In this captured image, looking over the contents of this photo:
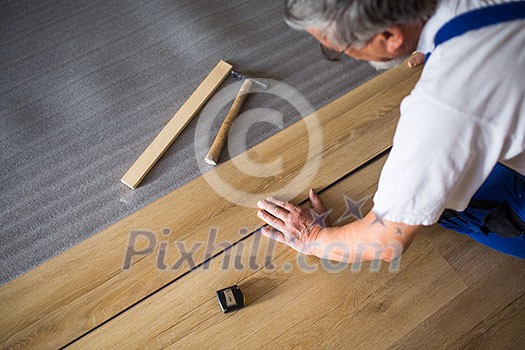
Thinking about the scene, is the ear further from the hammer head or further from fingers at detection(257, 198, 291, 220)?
the hammer head

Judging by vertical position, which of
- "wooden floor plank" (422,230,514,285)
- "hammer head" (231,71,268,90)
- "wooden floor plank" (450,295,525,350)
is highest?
"hammer head" (231,71,268,90)

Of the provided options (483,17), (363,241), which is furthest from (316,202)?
(483,17)

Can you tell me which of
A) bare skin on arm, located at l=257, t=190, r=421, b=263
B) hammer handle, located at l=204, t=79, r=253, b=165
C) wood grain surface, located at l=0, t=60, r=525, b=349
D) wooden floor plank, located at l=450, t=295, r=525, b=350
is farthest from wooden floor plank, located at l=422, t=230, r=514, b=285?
hammer handle, located at l=204, t=79, r=253, b=165

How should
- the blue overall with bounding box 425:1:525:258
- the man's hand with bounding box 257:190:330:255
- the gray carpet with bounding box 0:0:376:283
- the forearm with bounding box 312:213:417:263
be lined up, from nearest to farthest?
the forearm with bounding box 312:213:417:263 → the blue overall with bounding box 425:1:525:258 → the man's hand with bounding box 257:190:330:255 → the gray carpet with bounding box 0:0:376:283

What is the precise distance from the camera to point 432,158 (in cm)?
73

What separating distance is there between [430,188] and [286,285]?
58 cm

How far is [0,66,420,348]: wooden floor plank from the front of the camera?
1.18 metres

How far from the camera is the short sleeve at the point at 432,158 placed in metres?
0.71

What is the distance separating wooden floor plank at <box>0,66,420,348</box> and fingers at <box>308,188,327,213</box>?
3 centimetres

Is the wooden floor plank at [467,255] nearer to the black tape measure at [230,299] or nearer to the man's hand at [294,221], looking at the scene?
the man's hand at [294,221]

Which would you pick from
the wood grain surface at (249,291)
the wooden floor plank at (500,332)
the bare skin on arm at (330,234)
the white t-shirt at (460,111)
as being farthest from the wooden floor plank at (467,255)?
the white t-shirt at (460,111)

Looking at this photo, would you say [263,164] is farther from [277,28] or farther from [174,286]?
[277,28]

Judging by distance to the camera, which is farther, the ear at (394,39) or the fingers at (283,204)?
the fingers at (283,204)

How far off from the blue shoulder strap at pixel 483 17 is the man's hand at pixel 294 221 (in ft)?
2.12
